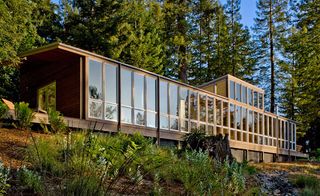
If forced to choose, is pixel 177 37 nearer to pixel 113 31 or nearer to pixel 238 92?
pixel 113 31

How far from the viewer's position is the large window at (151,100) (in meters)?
15.3

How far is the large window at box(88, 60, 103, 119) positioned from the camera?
1309cm

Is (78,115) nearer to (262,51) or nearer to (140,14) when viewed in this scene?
(140,14)

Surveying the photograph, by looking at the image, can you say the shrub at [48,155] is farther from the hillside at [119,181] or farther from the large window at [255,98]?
the large window at [255,98]

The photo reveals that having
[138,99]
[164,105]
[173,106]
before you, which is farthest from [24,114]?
[173,106]

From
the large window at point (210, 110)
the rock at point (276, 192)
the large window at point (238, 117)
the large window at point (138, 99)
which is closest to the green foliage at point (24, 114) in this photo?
the rock at point (276, 192)

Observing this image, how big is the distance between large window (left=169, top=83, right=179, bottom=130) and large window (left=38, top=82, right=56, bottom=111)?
14.4ft

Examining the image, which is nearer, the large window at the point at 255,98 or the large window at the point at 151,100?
the large window at the point at 151,100

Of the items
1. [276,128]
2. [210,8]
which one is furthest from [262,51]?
[276,128]

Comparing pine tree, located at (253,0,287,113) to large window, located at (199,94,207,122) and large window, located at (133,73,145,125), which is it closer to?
large window, located at (199,94,207,122)

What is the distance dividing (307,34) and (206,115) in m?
16.5

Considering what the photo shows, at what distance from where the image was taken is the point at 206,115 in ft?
61.3

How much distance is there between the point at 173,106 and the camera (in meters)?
16.6

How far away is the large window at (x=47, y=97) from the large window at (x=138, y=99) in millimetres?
2591
